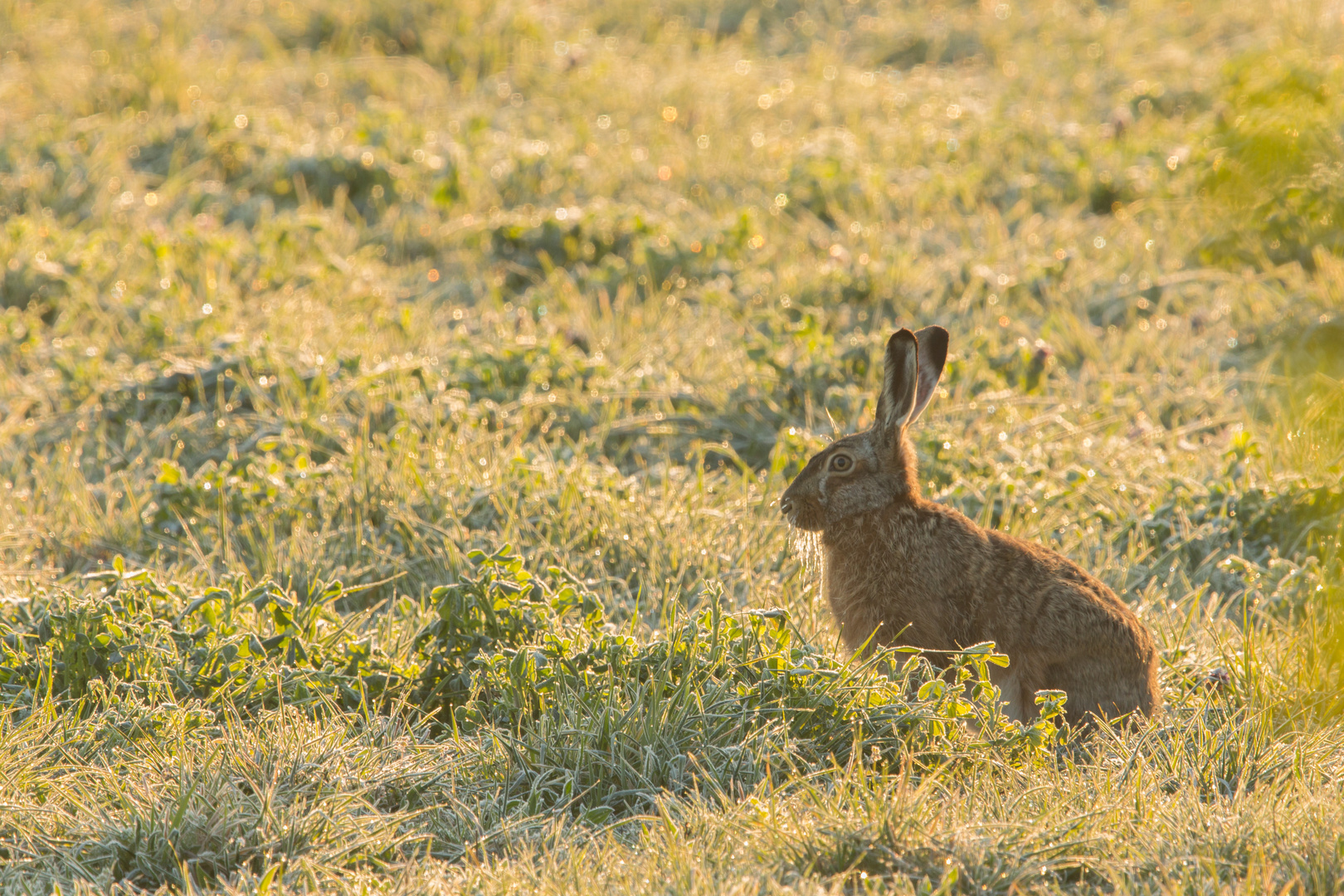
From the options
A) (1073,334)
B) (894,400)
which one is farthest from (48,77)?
(894,400)

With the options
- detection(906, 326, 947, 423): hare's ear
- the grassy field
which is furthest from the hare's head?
the grassy field

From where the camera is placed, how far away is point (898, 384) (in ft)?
12.2

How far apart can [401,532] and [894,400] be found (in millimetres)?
1998

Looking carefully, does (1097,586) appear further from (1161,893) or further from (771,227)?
(771,227)

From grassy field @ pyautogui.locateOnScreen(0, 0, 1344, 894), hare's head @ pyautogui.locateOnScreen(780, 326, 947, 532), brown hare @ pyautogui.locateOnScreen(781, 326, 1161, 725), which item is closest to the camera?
grassy field @ pyautogui.locateOnScreen(0, 0, 1344, 894)

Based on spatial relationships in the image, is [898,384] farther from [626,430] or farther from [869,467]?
[626,430]

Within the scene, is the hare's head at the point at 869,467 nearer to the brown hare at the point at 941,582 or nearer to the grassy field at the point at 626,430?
the brown hare at the point at 941,582

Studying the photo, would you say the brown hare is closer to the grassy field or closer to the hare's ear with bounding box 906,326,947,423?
the hare's ear with bounding box 906,326,947,423

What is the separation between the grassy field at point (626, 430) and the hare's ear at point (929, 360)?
80 centimetres

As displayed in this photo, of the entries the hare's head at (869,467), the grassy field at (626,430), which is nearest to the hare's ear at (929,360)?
the hare's head at (869,467)

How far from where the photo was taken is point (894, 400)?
3754 mm

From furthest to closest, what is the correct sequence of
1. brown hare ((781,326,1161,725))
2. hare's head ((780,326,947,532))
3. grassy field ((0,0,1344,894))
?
hare's head ((780,326,947,532)) < brown hare ((781,326,1161,725)) < grassy field ((0,0,1344,894))

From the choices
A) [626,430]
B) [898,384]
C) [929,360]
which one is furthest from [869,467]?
[626,430]

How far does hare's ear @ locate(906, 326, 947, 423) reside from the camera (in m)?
3.82
